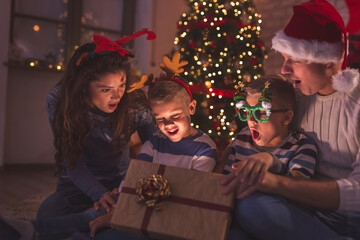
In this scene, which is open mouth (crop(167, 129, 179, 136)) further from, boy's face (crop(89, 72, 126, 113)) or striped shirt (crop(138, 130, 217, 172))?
boy's face (crop(89, 72, 126, 113))

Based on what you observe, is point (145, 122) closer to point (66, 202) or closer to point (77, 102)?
point (77, 102)

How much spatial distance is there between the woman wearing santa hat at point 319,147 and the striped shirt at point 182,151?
485mm

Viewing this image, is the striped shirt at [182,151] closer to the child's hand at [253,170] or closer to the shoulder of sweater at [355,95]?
the child's hand at [253,170]

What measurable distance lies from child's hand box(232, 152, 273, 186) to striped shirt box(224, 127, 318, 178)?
99 mm

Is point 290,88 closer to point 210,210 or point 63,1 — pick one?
point 210,210

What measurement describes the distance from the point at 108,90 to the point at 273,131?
0.92 metres

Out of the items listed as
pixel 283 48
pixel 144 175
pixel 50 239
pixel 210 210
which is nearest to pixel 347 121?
pixel 283 48

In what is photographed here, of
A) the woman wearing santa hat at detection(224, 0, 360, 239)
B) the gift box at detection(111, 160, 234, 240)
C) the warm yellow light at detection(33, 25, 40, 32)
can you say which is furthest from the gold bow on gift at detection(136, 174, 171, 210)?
the warm yellow light at detection(33, 25, 40, 32)

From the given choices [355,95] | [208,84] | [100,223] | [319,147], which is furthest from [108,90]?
[208,84]

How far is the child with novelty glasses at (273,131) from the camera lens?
1571 millimetres

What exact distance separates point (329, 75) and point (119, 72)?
1086 mm

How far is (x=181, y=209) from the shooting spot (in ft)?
4.55

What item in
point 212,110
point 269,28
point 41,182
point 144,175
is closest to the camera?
point 144,175

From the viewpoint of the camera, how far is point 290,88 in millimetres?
1776
